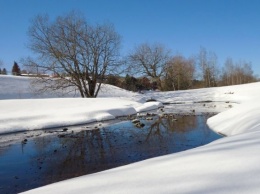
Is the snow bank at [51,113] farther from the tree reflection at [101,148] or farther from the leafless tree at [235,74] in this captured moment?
the leafless tree at [235,74]

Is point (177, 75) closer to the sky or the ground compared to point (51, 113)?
closer to the sky

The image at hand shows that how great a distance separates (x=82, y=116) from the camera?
15281mm

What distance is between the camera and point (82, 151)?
814cm

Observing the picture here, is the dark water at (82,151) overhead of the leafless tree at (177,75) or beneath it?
beneath

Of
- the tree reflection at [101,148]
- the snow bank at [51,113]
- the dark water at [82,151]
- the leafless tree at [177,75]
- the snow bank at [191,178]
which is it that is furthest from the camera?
the leafless tree at [177,75]

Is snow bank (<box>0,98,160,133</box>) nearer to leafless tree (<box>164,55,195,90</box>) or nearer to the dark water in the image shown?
the dark water

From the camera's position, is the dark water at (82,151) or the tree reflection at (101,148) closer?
the dark water at (82,151)

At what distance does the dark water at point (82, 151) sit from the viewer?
5.97 metres

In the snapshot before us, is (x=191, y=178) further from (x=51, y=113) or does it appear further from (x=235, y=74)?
(x=235, y=74)

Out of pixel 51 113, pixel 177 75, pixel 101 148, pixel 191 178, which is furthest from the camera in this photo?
pixel 177 75

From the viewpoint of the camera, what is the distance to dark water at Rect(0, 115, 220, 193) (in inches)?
235

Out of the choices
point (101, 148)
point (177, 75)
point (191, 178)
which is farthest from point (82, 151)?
point (177, 75)

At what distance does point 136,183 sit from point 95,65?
26.6m

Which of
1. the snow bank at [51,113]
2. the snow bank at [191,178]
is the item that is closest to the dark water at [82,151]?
the snow bank at [191,178]
